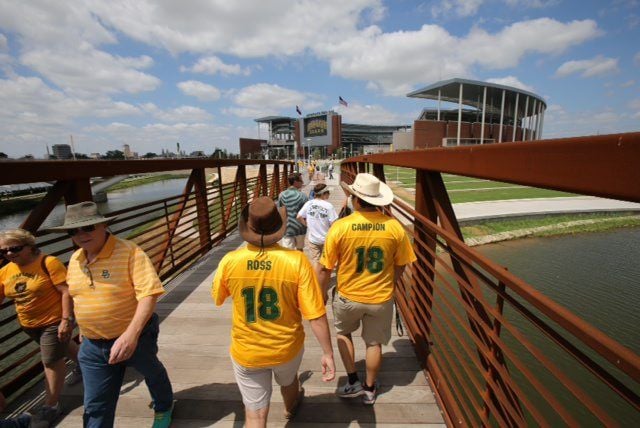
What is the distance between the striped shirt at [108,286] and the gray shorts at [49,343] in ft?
2.50

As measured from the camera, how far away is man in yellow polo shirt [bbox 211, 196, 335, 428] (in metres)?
1.91

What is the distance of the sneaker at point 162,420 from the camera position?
241 cm

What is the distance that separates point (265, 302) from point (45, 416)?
2.10 m

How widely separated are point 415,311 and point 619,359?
2562mm

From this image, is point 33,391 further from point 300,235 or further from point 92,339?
point 300,235

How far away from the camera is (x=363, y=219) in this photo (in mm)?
2523

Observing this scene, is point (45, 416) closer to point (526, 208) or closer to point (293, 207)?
point (293, 207)

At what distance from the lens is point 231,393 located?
278 centimetres

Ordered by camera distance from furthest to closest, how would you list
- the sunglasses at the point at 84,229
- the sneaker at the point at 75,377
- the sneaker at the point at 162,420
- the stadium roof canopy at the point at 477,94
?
1. the stadium roof canopy at the point at 477,94
2. the sneaker at the point at 75,377
3. the sneaker at the point at 162,420
4. the sunglasses at the point at 84,229

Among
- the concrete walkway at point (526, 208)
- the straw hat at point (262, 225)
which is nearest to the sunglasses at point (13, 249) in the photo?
the straw hat at point (262, 225)

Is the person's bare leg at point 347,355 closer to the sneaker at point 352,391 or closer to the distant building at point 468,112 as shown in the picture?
the sneaker at point 352,391

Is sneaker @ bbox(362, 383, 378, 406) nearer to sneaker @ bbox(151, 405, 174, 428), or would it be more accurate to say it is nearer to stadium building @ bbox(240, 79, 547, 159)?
sneaker @ bbox(151, 405, 174, 428)

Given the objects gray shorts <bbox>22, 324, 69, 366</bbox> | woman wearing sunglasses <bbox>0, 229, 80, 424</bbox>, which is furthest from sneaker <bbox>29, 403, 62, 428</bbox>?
gray shorts <bbox>22, 324, 69, 366</bbox>

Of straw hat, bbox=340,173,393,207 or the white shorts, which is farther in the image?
straw hat, bbox=340,173,393,207
